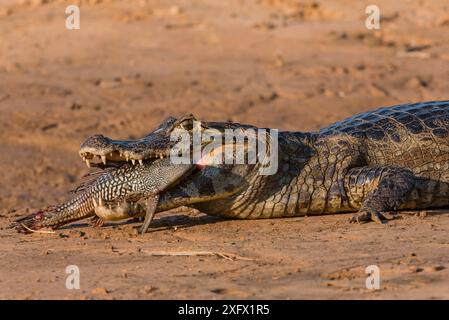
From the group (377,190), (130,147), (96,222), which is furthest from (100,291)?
(377,190)

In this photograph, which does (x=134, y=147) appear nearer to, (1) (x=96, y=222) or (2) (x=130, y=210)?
(2) (x=130, y=210)

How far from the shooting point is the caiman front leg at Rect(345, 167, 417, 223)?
236 inches

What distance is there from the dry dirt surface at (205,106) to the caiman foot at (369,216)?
0.44 feet

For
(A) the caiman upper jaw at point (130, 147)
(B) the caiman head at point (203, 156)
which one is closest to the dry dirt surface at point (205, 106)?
(B) the caiman head at point (203, 156)

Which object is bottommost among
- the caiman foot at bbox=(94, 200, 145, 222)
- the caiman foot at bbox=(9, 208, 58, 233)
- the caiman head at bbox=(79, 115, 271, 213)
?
the caiman foot at bbox=(9, 208, 58, 233)

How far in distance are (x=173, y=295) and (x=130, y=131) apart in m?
5.97

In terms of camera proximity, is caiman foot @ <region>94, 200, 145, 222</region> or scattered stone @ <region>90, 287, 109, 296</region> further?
caiman foot @ <region>94, 200, 145, 222</region>

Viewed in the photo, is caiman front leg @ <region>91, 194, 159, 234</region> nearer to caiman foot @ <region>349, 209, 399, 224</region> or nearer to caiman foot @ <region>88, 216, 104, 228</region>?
caiman foot @ <region>88, 216, 104, 228</region>

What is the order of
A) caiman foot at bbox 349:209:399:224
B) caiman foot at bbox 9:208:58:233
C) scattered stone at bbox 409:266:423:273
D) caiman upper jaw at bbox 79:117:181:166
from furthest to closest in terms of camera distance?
caiman foot at bbox 9:208:58:233, caiman foot at bbox 349:209:399:224, caiman upper jaw at bbox 79:117:181:166, scattered stone at bbox 409:266:423:273

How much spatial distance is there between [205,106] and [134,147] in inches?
198

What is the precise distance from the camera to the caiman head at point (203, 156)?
594 centimetres

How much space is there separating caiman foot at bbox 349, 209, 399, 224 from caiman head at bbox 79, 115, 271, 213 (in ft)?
2.26

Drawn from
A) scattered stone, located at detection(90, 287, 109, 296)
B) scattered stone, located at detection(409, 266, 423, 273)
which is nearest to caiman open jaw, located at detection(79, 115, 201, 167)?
scattered stone, located at detection(90, 287, 109, 296)

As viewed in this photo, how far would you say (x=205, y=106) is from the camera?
1085 cm
